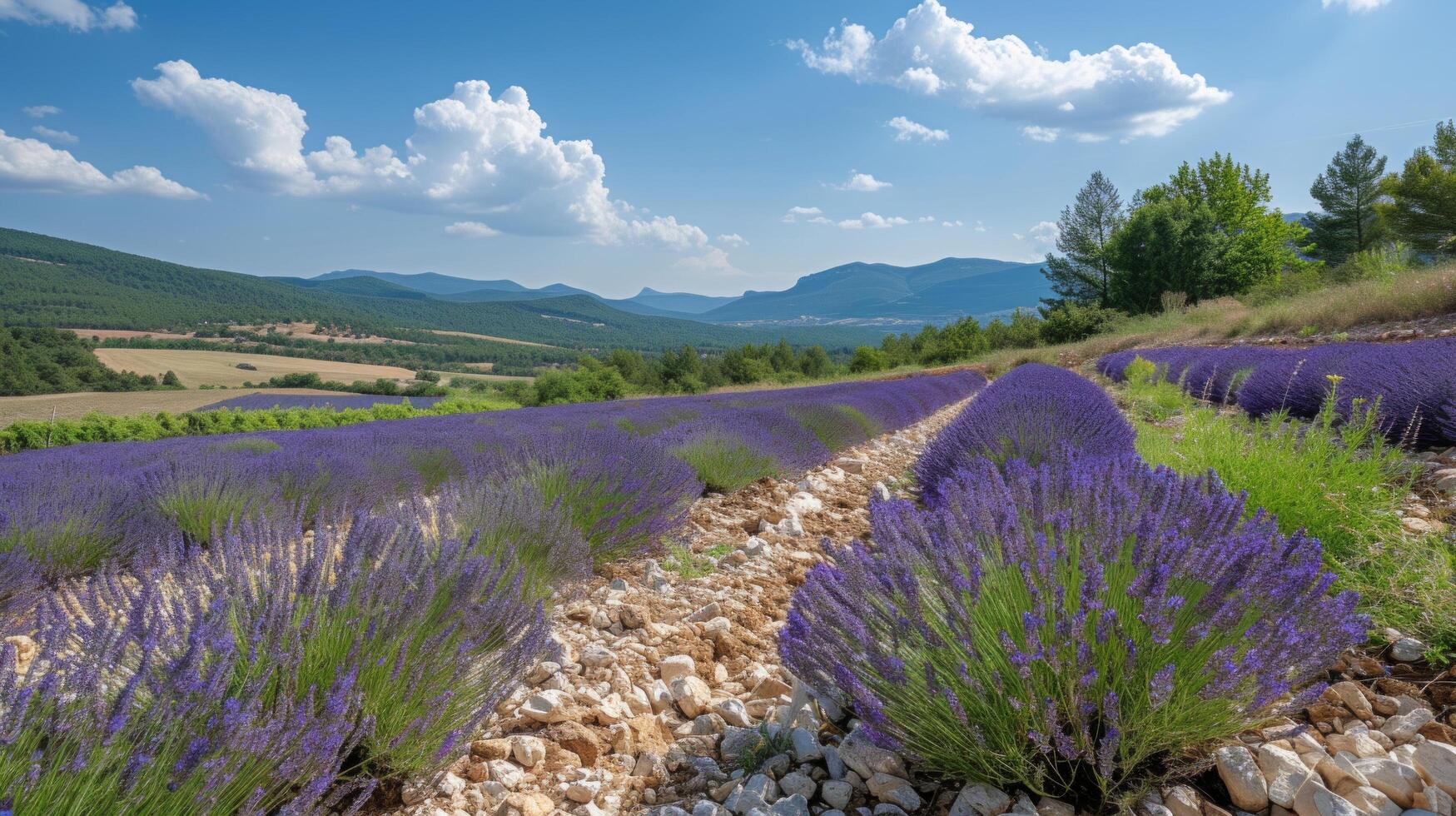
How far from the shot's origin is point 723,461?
201 inches

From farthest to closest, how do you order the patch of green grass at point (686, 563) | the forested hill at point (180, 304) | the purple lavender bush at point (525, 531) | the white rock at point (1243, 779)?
the forested hill at point (180, 304) < the patch of green grass at point (686, 563) < the purple lavender bush at point (525, 531) < the white rock at point (1243, 779)

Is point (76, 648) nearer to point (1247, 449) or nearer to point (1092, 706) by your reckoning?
point (1092, 706)

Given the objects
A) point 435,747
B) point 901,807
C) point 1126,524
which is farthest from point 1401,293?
point 435,747

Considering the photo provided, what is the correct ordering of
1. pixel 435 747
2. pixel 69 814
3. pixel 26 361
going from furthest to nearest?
pixel 26 361, pixel 435 747, pixel 69 814

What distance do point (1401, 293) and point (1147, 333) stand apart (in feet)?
35.6

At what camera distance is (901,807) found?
5.02 feet

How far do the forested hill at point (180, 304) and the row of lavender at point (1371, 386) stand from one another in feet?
240

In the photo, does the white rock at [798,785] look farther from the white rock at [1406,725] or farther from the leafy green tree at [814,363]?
the leafy green tree at [814,363]

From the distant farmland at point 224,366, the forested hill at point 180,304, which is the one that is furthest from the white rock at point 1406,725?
the forested hill at point 180,304

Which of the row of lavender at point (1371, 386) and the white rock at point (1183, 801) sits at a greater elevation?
the row of lavender at point (1371, 386)

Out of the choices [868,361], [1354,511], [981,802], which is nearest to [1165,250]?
[868,361]

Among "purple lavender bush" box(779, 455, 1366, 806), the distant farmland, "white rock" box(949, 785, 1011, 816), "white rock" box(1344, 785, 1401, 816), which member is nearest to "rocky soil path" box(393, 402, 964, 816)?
"white rock" box(949, 785, 1011, 816)

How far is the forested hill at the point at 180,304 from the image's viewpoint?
75188mm

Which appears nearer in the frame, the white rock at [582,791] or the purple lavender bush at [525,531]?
the white rock at [582,791]
